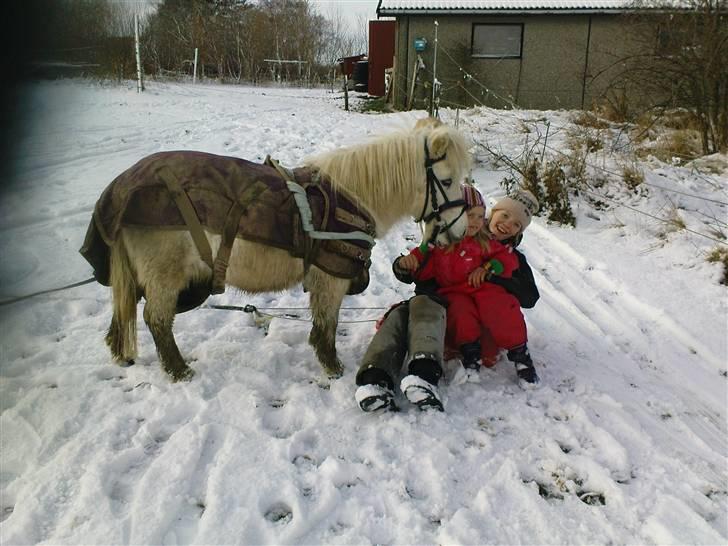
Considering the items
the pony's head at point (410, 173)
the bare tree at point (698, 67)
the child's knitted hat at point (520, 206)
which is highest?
the bare tree at point (698, 67)

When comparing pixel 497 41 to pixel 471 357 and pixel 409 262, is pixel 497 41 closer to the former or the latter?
pixel 409 262

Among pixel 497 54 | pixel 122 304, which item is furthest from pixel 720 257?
pixel 497 54

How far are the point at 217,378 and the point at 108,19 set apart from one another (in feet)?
8.12

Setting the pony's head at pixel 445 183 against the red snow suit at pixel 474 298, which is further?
the red snow suit at pixel 474 298

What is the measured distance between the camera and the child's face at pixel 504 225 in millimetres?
3143

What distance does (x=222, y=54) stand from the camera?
25.7 meters

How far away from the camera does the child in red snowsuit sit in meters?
2.97

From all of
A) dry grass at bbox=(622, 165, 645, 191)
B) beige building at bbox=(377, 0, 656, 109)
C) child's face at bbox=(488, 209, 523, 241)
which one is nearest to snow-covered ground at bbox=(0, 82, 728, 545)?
child's face at bbox=(488, 209, 523, 241)

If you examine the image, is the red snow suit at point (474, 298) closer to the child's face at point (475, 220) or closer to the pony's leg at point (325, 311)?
the child's face at point (475, 220)

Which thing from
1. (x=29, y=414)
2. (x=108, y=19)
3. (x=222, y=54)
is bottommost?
(x=29, y=414)

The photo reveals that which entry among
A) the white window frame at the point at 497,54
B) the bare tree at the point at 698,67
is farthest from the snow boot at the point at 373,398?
the white window frame at the point at 497,54

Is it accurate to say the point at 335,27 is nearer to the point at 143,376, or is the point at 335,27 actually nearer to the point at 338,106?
the point at 338,106

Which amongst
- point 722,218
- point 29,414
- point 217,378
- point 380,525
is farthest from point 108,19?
point 722,218

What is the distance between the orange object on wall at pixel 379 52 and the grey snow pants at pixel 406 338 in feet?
59.4
